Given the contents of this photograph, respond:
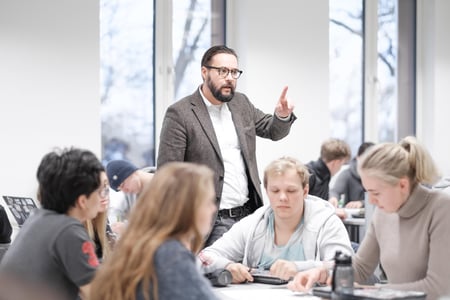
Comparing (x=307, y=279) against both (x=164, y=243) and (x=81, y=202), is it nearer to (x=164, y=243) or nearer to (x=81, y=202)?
(x=81, y=202)

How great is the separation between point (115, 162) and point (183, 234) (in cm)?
253

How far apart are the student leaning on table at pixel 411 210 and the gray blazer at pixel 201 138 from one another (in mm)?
1371

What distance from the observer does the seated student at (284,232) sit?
334cm

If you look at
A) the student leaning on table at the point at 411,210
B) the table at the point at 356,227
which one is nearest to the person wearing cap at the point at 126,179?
the student leaning on table at the point at 411,210

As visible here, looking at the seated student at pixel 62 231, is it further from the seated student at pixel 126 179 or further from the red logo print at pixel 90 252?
the seated student at pixel 126 179

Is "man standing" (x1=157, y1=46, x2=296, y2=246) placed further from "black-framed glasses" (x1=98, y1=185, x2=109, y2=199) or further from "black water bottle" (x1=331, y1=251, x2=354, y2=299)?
"black water bottle" (x1=331, y1=251, x2=354, y2=299)

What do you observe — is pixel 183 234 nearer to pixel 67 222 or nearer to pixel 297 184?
pixel 67 222

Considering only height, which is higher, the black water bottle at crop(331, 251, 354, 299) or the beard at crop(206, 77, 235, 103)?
the beard at crop(206, 77, 235, 103)

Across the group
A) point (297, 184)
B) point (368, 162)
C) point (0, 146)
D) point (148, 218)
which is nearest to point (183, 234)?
point (148, 218)

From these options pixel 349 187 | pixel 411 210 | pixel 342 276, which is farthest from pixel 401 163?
pixel 349 187

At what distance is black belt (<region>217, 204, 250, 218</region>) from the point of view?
4.14m

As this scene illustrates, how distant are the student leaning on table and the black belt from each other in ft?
4.19

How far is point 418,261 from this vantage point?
9.22 ft

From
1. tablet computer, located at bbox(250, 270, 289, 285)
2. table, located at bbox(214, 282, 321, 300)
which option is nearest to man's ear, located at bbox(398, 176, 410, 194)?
table, located at bbox(214, 282, 321, 300)
